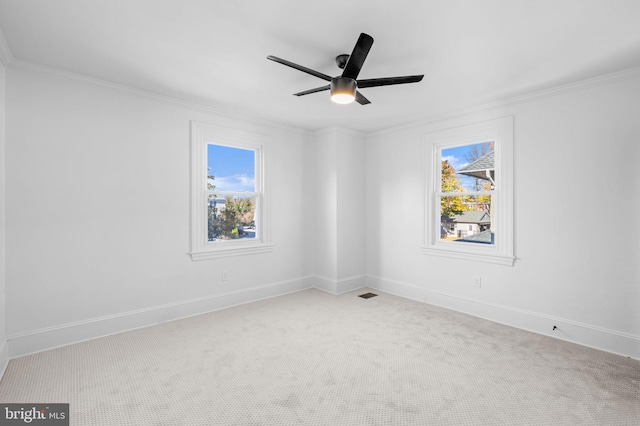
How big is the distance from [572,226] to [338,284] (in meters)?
2.85

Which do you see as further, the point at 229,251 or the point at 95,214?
the point at 229,251

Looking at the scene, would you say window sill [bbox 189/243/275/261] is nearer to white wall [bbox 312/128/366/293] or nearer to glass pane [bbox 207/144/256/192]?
glass pane [bbox 207/144/256/192]

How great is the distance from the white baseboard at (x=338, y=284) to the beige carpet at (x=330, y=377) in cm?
122

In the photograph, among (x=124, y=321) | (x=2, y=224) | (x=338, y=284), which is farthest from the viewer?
(x=338, y=284)

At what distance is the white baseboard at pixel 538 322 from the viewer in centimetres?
291

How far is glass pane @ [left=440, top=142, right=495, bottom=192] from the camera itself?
392cm

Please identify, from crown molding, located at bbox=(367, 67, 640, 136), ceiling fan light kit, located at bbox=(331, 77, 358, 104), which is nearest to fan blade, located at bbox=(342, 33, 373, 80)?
ceiling fan light kit, located at bbox=(331, 77, 358, 104)

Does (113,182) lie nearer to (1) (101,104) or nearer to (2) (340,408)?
(1) (101,104)

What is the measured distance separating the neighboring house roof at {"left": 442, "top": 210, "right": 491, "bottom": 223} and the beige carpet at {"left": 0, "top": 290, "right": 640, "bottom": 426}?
47.5 inches

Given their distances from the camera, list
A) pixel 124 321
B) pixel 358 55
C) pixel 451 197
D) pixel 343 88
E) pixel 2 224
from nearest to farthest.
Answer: pixel 358 55 → pixel 343 88 → pixel 2 224 → pixel 124 321 → pixel 451 197

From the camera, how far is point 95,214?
10.4ft

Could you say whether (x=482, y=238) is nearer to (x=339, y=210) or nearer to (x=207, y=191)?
(x=339, y=210)

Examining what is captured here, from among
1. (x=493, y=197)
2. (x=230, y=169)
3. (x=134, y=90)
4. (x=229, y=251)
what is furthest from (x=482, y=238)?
(x=134, y=90)

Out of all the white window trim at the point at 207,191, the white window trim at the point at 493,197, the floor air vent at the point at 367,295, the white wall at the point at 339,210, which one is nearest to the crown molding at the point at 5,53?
the white window trim at the point at 207,191
